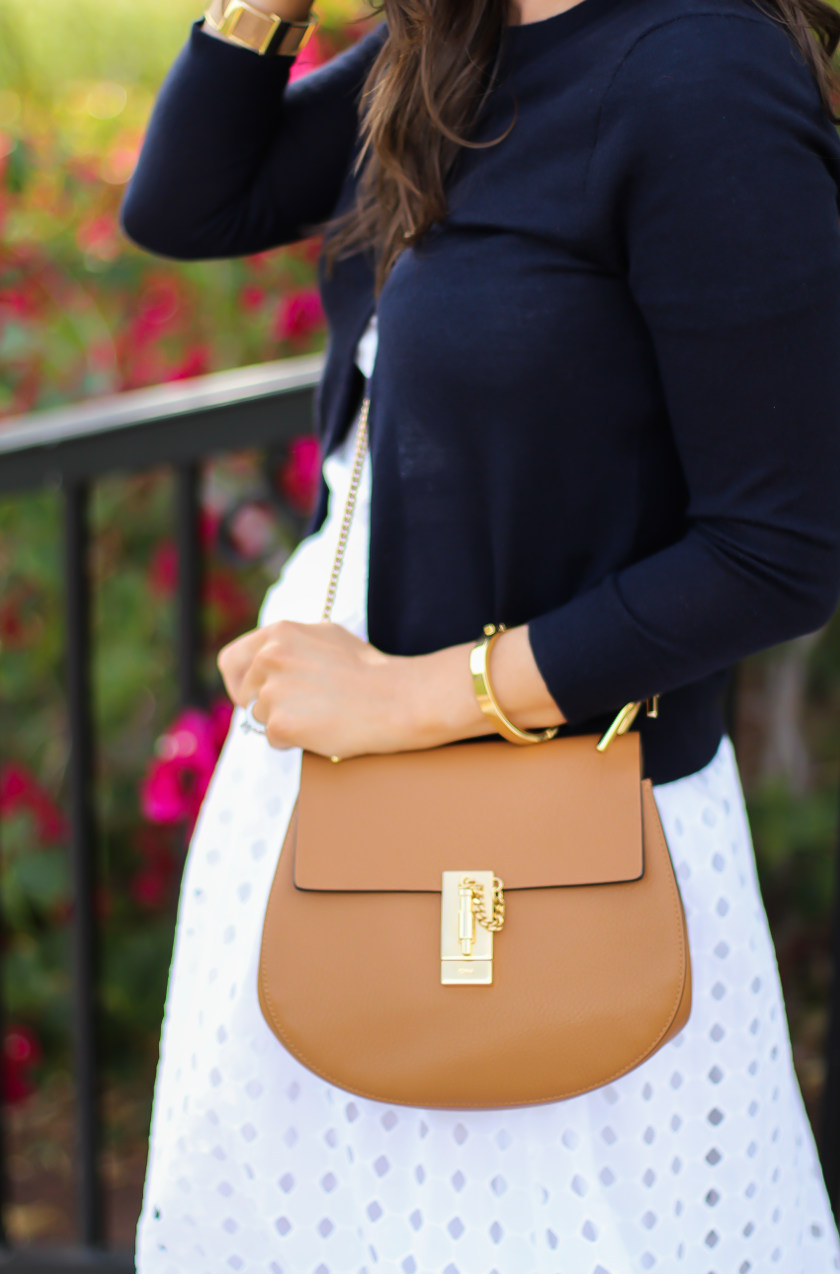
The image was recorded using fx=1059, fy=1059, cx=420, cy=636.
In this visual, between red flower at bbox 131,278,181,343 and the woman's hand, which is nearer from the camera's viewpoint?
the woman's hand

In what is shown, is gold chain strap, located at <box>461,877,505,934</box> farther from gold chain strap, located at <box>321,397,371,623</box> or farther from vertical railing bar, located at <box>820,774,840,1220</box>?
vertical railing bar, located at <box>820,774,840,1220</box>

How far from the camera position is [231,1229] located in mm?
836

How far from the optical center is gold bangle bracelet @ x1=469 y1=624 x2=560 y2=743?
0.75 metres

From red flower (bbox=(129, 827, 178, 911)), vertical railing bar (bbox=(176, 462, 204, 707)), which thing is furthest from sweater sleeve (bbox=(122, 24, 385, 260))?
red flower (bbox=(129, 827, 178, 911))

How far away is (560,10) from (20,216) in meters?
1.62

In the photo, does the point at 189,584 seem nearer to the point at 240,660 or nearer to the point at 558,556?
the point at 240,660

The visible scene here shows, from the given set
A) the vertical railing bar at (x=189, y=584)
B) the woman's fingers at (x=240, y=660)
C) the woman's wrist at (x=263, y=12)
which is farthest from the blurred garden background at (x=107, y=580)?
the woman's fingers at (x=240, y=660)

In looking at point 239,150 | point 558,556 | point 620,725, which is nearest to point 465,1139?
point 620,725

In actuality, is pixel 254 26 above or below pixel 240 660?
above

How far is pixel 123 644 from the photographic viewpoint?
2.16m

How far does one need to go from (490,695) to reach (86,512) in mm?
967

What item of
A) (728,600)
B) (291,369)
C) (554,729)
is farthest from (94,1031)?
(728,600)

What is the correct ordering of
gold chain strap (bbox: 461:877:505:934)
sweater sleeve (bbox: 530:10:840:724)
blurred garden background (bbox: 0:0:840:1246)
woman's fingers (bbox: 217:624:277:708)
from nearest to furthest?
sweater sleeve (bbox: 530:10:840:724) < gold chain strap (bbox: 461:877:505:934) < woman's fingers (bbox: 217:624:277:708) < blurred garden background (bbox: 0:0:840:1246)

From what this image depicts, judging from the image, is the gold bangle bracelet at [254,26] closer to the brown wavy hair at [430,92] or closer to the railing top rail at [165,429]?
the brown wavy hair at [430,92]
